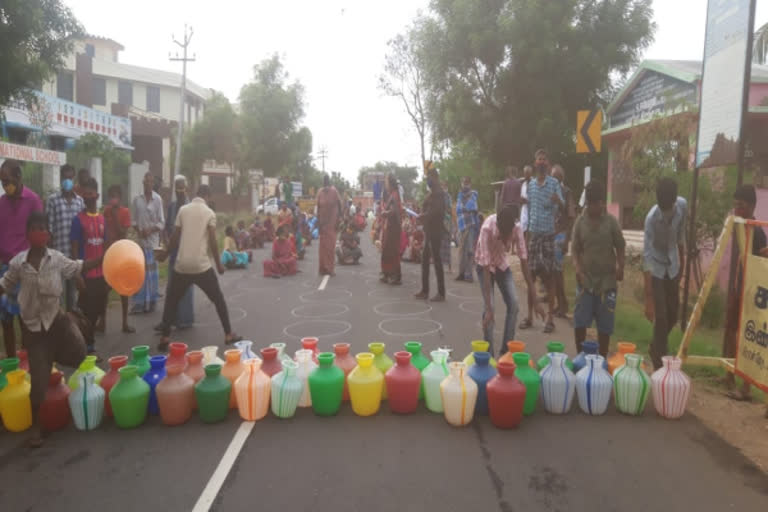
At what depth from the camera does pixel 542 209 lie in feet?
26.6

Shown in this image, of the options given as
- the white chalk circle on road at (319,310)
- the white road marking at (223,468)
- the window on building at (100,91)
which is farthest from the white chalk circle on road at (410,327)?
the window on building at (100,91)

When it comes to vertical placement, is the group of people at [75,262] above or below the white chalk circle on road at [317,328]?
above

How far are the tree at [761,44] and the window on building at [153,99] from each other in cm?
4434

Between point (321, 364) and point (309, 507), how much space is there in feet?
4.95

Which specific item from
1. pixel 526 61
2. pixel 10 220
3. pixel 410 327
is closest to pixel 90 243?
pixel 10 220

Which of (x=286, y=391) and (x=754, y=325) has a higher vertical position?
(x=754, y=325)

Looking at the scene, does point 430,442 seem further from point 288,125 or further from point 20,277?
point 288,125

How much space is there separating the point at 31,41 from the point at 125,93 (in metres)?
41.7

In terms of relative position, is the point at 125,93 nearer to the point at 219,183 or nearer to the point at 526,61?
the point at 219,183

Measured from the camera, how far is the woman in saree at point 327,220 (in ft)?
41.2

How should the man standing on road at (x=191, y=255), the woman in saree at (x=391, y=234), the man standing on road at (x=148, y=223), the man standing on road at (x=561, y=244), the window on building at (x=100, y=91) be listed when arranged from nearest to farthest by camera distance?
the man standing on road at (x=191, y=255) → the man standing on road at (x=561, y=244) → the man standing on road at (x=148, y=223) → the woman in saree at (x=391, y=234) → the window on building at (x=100, y=91)

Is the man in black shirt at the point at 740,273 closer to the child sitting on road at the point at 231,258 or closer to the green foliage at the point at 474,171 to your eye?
the child sitting on road at the point at 231,258

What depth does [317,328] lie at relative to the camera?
7992 mm

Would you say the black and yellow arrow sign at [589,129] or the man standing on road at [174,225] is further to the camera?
the black and yellow arrow sign at [589,129]
